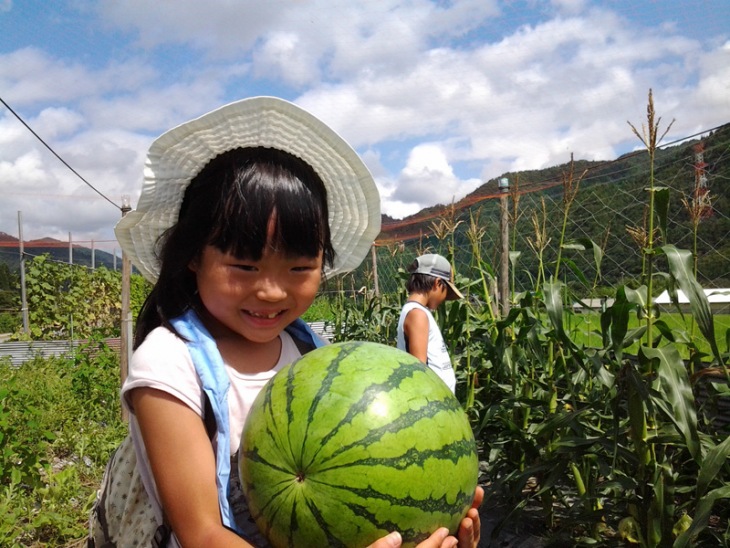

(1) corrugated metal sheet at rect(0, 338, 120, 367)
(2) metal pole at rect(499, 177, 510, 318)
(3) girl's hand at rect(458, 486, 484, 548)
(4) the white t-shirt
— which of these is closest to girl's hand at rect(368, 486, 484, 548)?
(3) girl's hand at rect(458, 486, 484, 548)

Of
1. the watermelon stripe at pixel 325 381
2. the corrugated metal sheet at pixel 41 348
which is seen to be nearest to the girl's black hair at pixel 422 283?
the watermelon stripe at pixel 325 381

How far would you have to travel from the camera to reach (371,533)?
99 cm

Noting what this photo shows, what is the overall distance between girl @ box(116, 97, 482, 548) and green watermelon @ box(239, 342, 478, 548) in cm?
12

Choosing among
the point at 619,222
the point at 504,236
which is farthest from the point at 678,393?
the point at 619,222

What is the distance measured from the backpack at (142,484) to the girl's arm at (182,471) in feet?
0.12

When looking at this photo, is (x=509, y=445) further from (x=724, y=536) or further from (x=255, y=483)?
(x=255, y=483)

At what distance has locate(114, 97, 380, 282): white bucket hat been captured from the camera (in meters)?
1.43

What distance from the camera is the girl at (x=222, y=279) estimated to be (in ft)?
3.79

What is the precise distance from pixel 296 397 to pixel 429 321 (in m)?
2.92

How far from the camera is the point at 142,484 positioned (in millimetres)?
1276

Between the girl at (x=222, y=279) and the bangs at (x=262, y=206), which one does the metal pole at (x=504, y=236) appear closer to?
the girl at (x=222, y=279)

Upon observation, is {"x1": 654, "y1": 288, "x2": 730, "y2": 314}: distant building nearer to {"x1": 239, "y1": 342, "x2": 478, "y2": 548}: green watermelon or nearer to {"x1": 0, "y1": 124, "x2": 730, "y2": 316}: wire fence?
{"x1": 0, "y1": 124, "x2": 730, "y2": 316}: wire fence

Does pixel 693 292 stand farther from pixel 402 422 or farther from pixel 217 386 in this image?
pixel 217 386

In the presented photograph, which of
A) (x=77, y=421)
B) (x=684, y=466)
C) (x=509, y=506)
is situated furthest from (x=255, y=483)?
(x=77, y=421)
